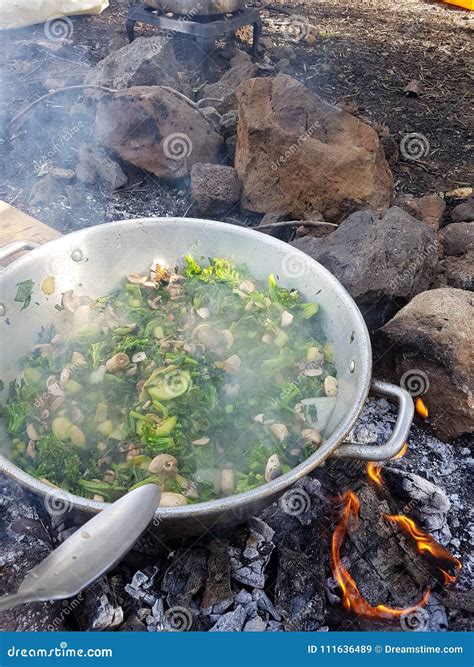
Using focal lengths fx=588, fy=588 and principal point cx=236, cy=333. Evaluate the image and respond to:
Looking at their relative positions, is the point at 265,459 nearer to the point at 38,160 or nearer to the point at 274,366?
the point at 274,366

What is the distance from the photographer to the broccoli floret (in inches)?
107

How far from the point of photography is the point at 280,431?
2.89 meters

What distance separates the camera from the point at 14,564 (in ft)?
9.12

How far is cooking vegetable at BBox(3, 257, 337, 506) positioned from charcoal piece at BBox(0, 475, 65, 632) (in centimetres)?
44

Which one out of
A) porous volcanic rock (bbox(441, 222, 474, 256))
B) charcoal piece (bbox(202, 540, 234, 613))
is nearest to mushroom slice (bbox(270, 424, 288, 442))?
charcoal piece (bbox(202, 540, 234, 613))

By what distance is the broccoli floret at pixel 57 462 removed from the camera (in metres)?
2.72

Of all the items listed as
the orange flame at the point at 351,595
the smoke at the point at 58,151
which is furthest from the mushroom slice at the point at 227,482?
the smoke at the point at 58,151

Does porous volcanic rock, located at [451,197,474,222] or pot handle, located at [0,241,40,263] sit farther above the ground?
pot handle, located at [0,241,40,263]

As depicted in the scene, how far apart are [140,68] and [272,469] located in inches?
209

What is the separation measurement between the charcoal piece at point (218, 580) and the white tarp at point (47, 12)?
873 centimetres

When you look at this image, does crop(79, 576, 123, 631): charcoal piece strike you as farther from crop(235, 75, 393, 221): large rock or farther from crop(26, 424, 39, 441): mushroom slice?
crop(235, 75, 393, 221): large rock

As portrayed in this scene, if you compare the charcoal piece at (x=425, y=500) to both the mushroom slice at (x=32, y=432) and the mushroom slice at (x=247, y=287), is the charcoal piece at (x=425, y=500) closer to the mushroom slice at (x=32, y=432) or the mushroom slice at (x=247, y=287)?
the mushroom slice at (x=247, y=287)

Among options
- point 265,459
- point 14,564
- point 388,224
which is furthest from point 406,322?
point 14,564

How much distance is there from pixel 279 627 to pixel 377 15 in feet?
35.5
